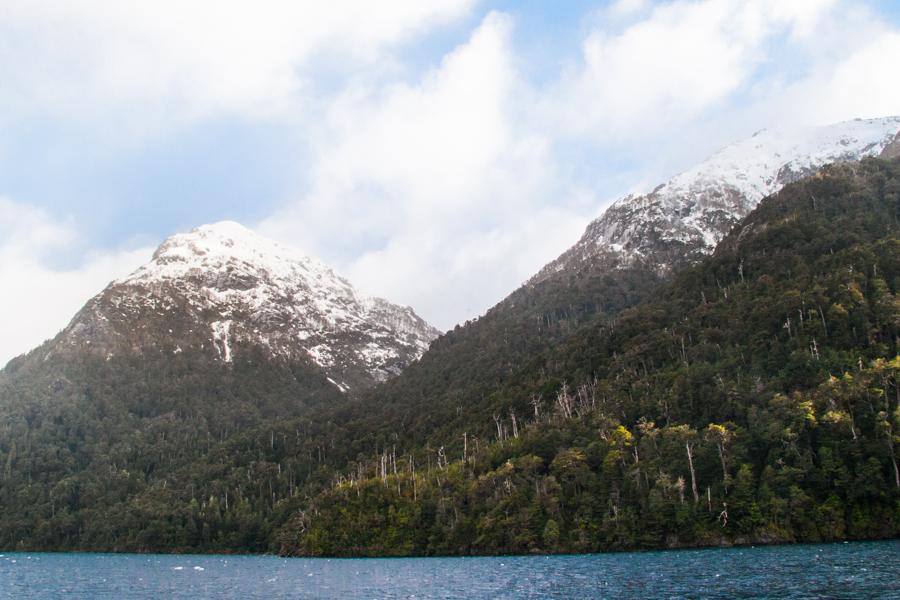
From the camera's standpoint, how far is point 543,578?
10319 cm

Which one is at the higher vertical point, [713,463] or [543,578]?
[713,463]

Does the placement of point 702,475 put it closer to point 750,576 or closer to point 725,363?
point 725,363

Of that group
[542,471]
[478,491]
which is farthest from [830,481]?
[478,491]

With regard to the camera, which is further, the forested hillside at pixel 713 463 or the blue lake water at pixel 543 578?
the forested hillside at pixel 713 463

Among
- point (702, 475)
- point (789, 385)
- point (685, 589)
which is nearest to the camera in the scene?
point (685, 589)

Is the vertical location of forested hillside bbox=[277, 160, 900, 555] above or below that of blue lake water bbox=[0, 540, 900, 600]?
above

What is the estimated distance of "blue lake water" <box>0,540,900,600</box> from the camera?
79750 mm

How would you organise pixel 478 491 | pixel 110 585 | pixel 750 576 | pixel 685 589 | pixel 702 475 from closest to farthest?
1. pixel 685 589
2. pixel 750 576
3. pixel 110 585
4. pixel 702 475
5. pixel 478 491

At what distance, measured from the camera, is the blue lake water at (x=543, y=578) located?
79750 mm

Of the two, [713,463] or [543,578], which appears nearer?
[543,578]

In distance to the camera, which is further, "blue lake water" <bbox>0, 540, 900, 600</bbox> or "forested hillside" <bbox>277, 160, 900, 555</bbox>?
"forested hillside" <bbox>277, 160, 900, 555</bbox>

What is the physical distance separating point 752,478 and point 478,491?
204 feet

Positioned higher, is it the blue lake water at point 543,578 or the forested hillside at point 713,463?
the forested hillside at point 713,463

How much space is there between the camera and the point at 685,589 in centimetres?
8100
